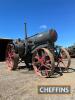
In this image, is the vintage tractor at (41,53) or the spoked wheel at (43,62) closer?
the spoked wheel at (43,62)

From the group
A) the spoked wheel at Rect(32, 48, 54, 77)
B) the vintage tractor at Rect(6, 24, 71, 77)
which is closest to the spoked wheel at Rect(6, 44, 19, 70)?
the vintage tractor at Rect(6, 24, 71, 77)

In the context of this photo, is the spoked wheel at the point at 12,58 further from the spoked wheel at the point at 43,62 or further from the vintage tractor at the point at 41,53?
the spoked wheel at the point at 43,62

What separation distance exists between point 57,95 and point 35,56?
4.85 meters

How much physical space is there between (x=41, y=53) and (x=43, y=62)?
61 centimetres

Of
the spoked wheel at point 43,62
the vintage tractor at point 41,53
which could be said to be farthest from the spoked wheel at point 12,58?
the spoked wheel at point 43,62

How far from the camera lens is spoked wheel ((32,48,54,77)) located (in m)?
9.05

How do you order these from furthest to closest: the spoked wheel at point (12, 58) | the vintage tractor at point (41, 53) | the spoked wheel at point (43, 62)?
the spoked wheel at point (12, 58), the vintage tractor at point (41, 53), the spoked wheel at point (43, 62)

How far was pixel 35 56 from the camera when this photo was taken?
1070cm

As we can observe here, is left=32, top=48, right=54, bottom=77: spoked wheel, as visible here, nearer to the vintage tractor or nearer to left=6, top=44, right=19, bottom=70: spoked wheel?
the vintage tractor

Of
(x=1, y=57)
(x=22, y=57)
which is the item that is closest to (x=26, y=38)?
(x=22, y=57)

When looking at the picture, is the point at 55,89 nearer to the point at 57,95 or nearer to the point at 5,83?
the point at 57,95

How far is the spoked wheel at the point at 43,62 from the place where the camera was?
905 cm

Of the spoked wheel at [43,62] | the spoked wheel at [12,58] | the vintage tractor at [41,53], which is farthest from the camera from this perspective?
the spoked wheel at [12,58]

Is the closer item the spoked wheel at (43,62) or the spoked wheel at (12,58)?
the spoked wheel at (43,62)
